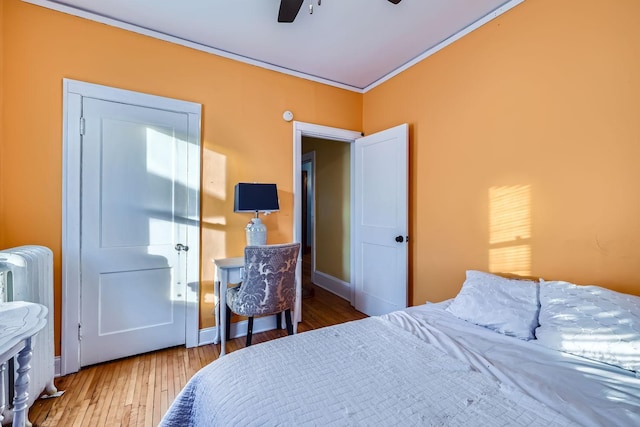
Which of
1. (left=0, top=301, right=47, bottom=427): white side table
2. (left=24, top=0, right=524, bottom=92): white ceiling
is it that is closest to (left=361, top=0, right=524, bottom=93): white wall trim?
(left=24, top=0, right=524, bottom=92): white ceiling

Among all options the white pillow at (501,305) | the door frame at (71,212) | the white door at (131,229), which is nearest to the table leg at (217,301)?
the white door at (131,229)

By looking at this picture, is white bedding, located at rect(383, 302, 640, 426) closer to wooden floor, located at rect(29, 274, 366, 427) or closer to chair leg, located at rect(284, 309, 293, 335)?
chair leg, located at rect(284, 309, 293, 335)

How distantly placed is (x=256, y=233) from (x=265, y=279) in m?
0.52

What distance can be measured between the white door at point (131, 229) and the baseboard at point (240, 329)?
18 centimetres

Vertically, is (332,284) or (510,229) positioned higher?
(510,229)

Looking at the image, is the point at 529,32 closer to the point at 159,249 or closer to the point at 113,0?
the point at 113,0

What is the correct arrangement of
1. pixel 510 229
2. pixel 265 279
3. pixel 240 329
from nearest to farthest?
→ pixel 510 229
pixel 265 279
pixel 240 329

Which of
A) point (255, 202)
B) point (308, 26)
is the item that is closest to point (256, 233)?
point (255, 202)

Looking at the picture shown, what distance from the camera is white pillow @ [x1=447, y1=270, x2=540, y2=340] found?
147cm

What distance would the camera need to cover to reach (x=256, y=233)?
2.54m

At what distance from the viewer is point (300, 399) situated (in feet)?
3.11

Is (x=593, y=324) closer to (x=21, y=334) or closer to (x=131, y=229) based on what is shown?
(x=21, y=334)

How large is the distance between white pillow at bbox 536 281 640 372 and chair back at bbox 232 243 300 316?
1606 mm

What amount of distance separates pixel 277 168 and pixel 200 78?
105 cm
